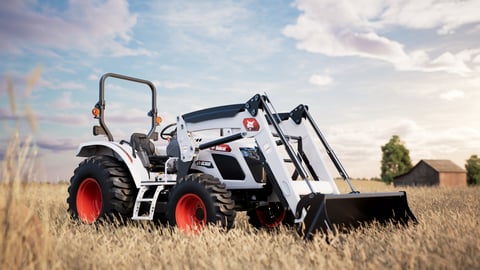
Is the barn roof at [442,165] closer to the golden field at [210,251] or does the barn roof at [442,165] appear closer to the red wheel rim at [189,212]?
the golden field at [210,251]

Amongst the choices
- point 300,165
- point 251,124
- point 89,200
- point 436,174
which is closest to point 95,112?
point 89,200

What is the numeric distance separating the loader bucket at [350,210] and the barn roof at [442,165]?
3651cm

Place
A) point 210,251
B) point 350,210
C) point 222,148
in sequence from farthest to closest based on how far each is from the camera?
point 222,148 < point 350,210 < point 210,251

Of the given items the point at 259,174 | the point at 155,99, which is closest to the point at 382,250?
the point at 259,174

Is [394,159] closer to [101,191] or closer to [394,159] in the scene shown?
[394,159]

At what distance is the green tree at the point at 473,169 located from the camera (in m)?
55.4

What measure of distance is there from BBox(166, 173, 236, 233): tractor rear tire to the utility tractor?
0.01 meters

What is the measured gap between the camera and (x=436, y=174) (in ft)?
134

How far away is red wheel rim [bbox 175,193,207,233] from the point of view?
6.74 meters

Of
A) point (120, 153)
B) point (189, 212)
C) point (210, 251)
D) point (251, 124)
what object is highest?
point (251, 124)

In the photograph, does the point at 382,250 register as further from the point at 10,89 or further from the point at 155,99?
the point at 155,99

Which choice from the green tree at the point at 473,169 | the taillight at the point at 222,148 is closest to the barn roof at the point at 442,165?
the green tree at the point at 473,169

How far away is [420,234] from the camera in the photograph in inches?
230

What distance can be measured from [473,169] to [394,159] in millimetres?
11336
